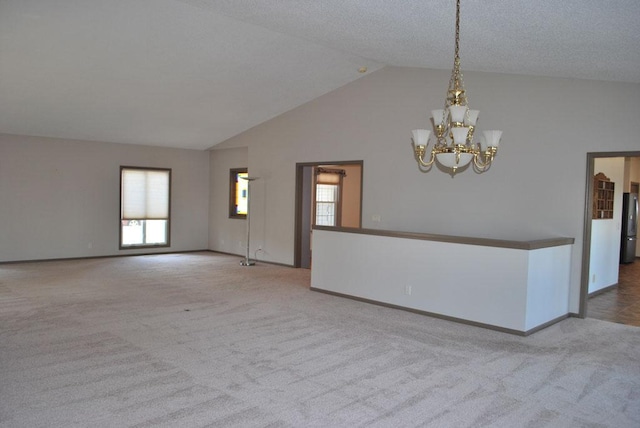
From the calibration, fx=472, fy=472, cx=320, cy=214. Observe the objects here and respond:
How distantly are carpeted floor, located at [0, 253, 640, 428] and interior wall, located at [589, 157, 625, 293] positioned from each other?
5.92 feet

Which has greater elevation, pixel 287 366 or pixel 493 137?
pixel 493 137

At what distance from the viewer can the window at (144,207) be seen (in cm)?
1038

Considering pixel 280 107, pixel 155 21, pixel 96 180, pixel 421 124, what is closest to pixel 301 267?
pixel 280 107

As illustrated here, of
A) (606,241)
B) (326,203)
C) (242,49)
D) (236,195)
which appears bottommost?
(606,241)

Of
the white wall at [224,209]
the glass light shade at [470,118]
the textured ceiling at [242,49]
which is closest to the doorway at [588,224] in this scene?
the textured ceiling at [242,49]

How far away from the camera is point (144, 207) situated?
10.6m

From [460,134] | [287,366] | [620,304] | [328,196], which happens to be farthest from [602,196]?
[287,366]

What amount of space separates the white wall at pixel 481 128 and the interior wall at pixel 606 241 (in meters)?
1.52

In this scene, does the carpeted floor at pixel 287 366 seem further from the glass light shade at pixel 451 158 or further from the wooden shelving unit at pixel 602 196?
the wooden shelving unit at pixel 602 196

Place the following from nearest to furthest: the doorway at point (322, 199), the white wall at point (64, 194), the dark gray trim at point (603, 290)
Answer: the dark gray trim at point (603, 290), the white wall at point (64, 194), the doorway at point (322, 199)

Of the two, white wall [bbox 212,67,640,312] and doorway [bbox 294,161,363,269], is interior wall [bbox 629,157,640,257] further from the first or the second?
white wall [bbox 212,67,640,312]

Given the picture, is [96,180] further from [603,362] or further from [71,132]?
[603,362]

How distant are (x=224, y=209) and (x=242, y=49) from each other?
5.48 m

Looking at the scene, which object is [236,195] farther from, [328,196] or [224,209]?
[328,196]
